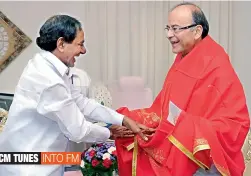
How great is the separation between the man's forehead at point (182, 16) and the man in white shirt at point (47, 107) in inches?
17.6

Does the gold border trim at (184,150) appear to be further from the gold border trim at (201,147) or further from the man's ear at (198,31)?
the man's ear at (198,31)

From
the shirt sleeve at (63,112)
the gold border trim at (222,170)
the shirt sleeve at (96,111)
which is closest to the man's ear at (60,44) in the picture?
the shirt sleeve at (63,112)

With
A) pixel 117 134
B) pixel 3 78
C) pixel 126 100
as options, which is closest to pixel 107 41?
pixel 126 100

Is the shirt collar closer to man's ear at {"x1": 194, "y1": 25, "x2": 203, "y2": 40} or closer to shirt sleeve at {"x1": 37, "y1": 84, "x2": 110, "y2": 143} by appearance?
shirt sleeve at {"x1": 37, "y1": 84, "x2": 110, "y2": 143}

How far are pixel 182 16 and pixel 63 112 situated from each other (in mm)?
704

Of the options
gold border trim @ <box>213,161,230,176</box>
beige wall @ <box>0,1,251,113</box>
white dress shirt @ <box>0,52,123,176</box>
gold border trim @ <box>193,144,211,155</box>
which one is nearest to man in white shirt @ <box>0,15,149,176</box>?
white dress shirt @ <box>0,52,123,176</box>

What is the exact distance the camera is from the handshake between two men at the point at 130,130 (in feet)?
6.87

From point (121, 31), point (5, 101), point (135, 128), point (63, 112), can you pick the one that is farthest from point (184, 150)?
point (121, 31)

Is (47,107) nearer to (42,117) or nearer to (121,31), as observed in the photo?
(42,117)

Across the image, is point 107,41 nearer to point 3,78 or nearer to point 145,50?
point 145,50

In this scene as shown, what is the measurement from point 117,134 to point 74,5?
2.37 m

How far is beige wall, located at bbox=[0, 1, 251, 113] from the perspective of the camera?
4.20 meters

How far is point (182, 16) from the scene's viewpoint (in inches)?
76.8

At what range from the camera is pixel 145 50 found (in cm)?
423
